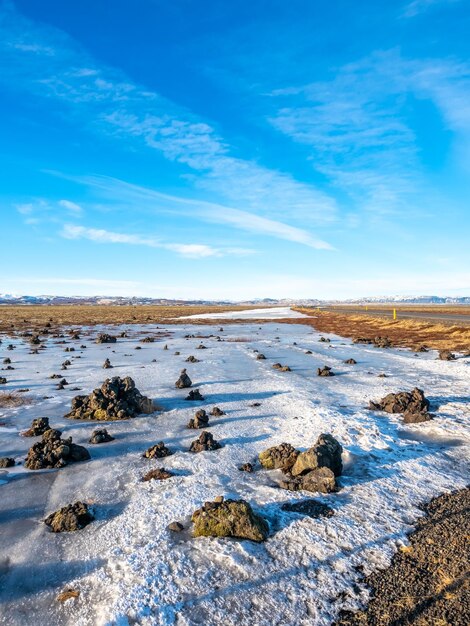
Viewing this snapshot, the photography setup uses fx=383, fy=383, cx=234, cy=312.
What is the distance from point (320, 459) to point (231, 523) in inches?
87.4

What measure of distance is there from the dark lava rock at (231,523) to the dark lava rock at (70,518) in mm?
1633

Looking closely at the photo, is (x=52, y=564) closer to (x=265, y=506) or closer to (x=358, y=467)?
(x=265, y=506)

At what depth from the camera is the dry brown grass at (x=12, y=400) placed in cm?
1193

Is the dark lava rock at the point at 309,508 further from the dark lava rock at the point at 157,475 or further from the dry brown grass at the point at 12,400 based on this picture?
the dry brown grass at the point at 12,400

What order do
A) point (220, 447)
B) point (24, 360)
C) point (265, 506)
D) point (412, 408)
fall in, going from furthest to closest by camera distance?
point (24, 360), point (412, 408), point (220, 447), point (265, 506)

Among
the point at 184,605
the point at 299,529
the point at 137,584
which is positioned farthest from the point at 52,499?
the point at 299,529

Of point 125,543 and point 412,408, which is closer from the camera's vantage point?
point 125,543

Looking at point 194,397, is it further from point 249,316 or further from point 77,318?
point 249,316

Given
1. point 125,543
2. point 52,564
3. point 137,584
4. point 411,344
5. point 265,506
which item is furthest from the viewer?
point 411,344

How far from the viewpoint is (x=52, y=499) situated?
640cm

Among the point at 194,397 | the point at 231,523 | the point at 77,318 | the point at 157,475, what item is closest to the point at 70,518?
the point at 157,475

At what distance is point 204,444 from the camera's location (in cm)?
834

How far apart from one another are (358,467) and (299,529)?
254 cm

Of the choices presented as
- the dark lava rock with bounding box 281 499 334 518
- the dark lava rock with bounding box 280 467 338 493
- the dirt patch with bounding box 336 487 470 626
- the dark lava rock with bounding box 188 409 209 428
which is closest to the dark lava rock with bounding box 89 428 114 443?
the dark lava rock with bounding box 188 409 209 428
